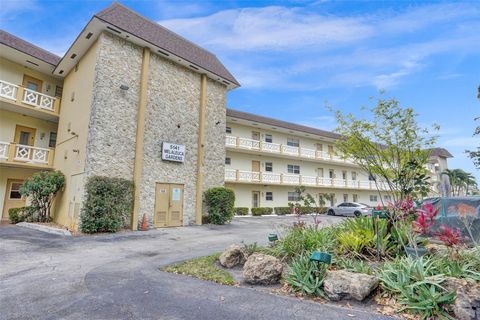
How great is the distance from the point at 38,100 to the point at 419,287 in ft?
67.2

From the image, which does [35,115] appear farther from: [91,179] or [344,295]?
[344,295]

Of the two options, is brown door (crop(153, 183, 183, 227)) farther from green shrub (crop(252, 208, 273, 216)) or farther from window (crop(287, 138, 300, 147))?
window (crop(287, 138, 300, 147))

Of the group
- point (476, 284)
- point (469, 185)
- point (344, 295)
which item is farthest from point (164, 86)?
point (469, 185)

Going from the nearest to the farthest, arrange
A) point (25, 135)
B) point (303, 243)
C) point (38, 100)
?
1. point (303, 243)
2. point (38, 100)
3. point (25, 135)

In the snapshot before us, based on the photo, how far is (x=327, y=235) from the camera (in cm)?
752

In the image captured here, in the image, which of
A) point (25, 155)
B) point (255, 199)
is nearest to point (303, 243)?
point (25, 155)

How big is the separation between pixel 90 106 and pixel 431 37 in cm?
1537

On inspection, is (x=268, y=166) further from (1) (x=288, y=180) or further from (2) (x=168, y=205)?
(2) (x=168, y=205)

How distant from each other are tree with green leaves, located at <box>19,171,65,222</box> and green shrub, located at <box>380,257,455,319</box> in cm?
1592

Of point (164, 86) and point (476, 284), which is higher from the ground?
point (164, 86)

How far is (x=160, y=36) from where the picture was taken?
1630cm

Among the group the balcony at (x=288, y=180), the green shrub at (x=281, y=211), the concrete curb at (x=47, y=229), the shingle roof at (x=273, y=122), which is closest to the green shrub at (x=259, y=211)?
the green shrub at (x=281, y=211)

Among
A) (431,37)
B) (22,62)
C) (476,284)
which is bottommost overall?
(476,284)

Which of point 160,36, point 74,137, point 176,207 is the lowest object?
point 176,207
